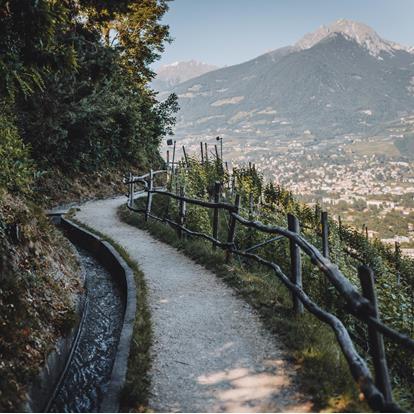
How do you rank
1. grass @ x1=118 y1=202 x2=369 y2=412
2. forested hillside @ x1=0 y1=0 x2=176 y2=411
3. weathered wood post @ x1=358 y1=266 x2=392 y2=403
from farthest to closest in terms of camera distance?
forested hillside @ x1=0 y1=0 x2=176 y2=411
grass @ x1=118 y1=202 x2=369 y2=412
weathered wood post @ x1=358 y1=266 x2=392 y2=403

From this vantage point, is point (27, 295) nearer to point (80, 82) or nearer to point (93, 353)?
point (93, 353)

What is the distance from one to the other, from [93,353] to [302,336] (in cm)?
288

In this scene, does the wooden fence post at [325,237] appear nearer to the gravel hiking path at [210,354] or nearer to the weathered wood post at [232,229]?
the weathered wood post at [232,229]

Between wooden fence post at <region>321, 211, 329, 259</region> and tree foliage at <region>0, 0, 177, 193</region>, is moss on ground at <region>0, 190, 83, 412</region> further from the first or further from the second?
wooden fence post at <region>321, 211, 329, 259</region>

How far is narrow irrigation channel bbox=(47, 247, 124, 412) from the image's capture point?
4298 mm

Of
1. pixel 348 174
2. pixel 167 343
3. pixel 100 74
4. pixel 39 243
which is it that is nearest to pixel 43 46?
pixel 39 243

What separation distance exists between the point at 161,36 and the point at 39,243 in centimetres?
2458

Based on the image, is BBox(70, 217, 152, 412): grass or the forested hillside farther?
the forested hillside

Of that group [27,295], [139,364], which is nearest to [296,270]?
[139,364]

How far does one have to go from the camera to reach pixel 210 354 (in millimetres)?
4684

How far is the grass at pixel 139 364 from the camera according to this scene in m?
3.76

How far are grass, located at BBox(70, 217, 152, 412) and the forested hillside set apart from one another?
3.20 ft

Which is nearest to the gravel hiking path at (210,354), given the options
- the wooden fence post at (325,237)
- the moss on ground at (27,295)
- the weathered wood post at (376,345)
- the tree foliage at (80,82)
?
the weathered wood post at (376,345)

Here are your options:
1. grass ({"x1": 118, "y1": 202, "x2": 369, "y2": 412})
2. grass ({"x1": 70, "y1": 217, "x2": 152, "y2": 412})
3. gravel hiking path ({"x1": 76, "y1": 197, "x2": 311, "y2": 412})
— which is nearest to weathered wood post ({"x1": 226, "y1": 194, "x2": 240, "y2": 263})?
grass ({"x1": 118, "y1": 202, "x2": 369, "y2": 412})
